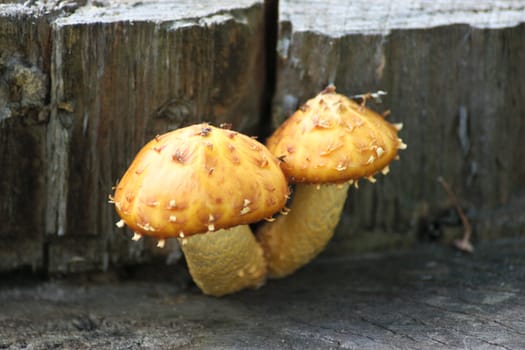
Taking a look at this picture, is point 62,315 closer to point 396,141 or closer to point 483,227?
point 396,141

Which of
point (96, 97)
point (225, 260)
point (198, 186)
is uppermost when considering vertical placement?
point (96, 97)

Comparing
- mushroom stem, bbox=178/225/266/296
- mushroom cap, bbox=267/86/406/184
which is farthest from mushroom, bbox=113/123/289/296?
mushroom stem, bbox=178/225/266/296

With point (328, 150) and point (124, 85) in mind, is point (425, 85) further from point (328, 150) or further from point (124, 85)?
point (124, 85)

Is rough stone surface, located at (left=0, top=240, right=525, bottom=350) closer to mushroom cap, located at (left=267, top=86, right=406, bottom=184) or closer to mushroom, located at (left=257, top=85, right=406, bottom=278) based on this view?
mushroom, located at (left=257, top=85, right=406, bottom=278)

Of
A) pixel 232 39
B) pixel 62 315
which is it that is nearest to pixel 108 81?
pixel 232 39

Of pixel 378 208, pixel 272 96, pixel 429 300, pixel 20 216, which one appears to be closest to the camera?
pixel 429 300

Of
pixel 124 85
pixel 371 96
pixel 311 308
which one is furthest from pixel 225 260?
pixel 371 96
